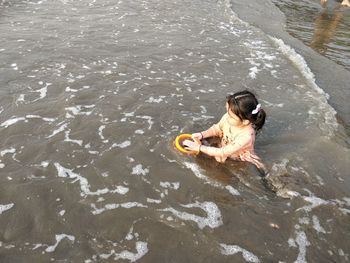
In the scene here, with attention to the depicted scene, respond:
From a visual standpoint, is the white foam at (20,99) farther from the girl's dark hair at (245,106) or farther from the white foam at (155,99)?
the girl's dark hair at (245,106)

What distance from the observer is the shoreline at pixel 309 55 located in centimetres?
816

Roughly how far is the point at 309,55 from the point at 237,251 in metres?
7.91

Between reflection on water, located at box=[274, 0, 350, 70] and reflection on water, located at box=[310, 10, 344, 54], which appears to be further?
reflection on water, located at box=[310, 10, 344, 54]

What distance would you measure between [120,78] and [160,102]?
4.25 feet

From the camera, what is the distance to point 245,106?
16.9 feet

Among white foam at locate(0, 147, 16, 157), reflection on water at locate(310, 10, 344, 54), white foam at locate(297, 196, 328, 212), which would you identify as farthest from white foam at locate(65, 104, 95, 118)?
reflection on water at locate(310, 10, 344, 54)

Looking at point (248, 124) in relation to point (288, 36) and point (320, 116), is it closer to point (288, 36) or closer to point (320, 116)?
point (320, 116)

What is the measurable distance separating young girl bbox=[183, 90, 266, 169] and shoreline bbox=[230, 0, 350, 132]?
2524 mm

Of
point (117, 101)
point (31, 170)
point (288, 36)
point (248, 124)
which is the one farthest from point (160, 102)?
point (288, 36)

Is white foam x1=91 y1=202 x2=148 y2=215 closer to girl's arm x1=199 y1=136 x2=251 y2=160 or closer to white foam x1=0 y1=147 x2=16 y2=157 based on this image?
girl's arm x1=199 y1=136 x2=251 y2=160

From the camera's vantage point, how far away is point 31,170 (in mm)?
5145

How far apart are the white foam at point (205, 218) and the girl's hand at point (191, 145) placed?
1023 millimetres

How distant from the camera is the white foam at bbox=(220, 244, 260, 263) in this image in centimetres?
417

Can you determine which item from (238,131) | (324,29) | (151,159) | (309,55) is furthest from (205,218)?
Result: (324,29)
